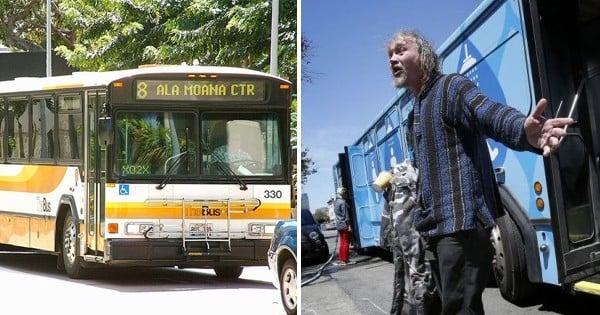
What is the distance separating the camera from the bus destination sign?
525 inches

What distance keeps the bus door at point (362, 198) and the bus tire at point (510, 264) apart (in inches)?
15.9

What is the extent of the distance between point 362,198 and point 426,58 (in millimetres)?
536

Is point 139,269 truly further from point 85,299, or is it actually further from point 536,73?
point 536,73

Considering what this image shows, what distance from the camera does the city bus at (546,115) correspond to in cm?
339

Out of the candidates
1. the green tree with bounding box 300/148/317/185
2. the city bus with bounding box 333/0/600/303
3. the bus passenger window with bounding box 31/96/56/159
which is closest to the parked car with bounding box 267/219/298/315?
the green tree with bounding box 300/148/317/185

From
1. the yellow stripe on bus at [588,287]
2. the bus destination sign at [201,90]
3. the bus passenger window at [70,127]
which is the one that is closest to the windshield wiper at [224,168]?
the bus destination sign at [201,90]

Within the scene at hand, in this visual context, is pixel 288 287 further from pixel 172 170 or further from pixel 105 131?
pixel 105 131

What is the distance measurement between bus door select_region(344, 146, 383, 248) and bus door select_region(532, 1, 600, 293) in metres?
0.55

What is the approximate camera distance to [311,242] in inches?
155

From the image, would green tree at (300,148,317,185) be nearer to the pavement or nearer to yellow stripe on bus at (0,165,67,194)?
the pavement

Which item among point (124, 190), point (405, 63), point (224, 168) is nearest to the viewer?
point (405, 63)

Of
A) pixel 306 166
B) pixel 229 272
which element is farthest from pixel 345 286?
pixel 229 272

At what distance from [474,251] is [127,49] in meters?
23.2

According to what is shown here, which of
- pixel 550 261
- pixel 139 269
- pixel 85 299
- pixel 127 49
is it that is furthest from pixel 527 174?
pixel 127 49
